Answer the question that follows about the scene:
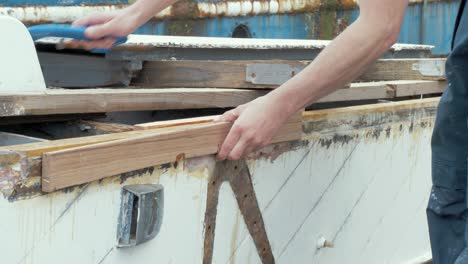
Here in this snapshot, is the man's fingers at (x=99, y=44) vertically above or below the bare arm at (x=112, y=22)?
below

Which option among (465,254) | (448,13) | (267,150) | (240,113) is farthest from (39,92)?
(448,13)

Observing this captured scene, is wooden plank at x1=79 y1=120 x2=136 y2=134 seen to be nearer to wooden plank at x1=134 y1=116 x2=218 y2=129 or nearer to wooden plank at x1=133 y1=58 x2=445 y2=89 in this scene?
wooden plank at x1=134 y1=116 x2=218 y2=129

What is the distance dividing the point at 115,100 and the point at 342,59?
2.03 ft

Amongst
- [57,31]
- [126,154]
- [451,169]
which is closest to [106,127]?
[126,154]

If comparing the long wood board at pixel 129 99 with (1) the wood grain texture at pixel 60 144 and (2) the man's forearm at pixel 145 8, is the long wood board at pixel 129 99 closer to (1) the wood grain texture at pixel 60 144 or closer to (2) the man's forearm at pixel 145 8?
(1) the wood grain texture at pixel 60 144

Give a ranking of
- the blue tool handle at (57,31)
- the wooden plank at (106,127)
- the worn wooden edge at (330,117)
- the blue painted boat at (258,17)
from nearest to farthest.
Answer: the worn wooden edge at (330,117) < the wooden plank at (106,127) < the blue tool handle at (57,31) < the blue painted boat at (258,17)

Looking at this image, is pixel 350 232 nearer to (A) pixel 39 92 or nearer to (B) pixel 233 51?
(B) pixel 233 51

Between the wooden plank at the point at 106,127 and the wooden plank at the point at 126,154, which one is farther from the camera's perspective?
the wooden plank at the point at 106,127

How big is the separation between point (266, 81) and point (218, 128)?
0.45m

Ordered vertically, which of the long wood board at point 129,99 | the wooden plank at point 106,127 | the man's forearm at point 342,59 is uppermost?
the man's forearm at point 342,59

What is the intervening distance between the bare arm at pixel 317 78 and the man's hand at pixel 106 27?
61 centimetres

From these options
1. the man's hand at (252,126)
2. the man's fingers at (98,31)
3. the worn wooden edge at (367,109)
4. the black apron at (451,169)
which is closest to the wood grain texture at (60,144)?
the man's hand at (252,126)

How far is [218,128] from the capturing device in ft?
6.35

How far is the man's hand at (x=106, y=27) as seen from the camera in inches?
92.4
